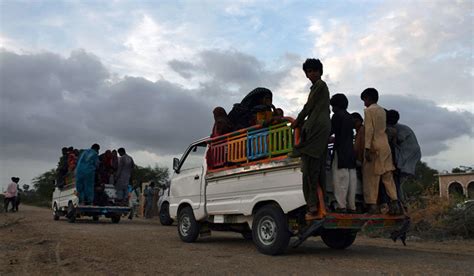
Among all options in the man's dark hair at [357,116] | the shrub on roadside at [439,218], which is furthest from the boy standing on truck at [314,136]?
the shrub on roadside at [439,218]

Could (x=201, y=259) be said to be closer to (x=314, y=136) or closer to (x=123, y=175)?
(x=314, y=136)

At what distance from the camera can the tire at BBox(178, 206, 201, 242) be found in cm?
866

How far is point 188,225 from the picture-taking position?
29.0 feet

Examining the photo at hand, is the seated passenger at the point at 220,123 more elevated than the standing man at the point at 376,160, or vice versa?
the seated passenger at the point at 220,123

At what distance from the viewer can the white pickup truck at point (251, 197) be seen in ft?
21.4

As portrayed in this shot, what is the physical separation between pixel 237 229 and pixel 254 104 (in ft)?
7.51

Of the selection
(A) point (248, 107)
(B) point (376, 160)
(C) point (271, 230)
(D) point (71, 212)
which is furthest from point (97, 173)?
(B) point (376, 160)

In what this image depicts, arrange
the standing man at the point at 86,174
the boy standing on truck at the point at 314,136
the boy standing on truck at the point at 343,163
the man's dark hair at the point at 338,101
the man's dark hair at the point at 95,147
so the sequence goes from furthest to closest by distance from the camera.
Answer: the man's dark hair at the point at 95,147 → the standing man at the point at 86,174 → the man's dark hair at the point at 338,101 → the boy standing on truck at the point at 343,163 → the boy standing on truck at the point at 314,136

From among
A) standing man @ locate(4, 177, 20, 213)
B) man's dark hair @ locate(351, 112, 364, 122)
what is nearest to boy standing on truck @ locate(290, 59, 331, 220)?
man's dark hair @ locate(351, 112, 364, 122)

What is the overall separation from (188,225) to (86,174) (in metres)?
6.66

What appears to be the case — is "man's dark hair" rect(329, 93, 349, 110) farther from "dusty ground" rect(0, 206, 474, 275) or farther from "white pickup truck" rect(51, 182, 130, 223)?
"white pickup truck" rect(51, 182, 130, 223)

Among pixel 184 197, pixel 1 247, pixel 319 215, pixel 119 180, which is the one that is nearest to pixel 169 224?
pixel 119 180

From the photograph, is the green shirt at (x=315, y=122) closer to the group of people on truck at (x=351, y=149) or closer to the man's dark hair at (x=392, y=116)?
the group of people on truck at (x=351, y=149)

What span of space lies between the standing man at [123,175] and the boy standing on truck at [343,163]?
32.6 feet
